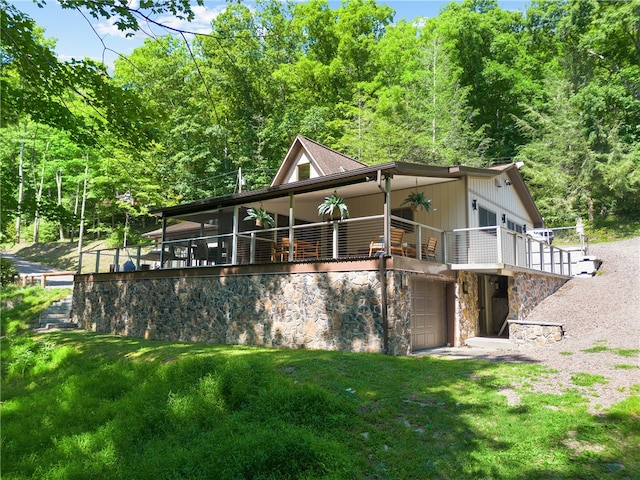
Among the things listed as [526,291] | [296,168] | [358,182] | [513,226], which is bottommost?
[526,291]

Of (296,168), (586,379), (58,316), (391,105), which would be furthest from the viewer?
(391,105)

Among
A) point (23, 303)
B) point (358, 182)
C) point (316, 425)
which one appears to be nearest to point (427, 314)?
point (358, 182)

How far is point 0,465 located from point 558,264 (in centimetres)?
2084

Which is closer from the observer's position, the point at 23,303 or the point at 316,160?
the point at 316,160

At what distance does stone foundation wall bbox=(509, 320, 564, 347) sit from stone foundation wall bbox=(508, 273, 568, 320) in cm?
196

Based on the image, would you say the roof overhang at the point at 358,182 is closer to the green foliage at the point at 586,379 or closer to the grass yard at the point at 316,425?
the grass yard at the point at 316,425

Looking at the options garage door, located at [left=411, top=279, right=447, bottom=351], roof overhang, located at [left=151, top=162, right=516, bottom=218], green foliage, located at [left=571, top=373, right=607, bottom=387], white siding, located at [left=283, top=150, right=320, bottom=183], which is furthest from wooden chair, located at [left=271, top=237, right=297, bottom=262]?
green foliage, located at [left=571, top=373, right=607, bottom=387]

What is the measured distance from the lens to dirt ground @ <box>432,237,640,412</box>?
679 centimetres

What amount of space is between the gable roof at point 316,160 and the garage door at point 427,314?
239 inches

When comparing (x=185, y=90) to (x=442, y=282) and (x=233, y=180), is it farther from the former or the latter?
(x=442, y=282)

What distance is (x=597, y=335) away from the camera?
1105 cm

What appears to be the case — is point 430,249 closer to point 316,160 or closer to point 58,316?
point 316,160

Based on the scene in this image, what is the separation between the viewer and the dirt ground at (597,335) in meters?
6.79

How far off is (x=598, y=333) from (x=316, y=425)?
9180mm
